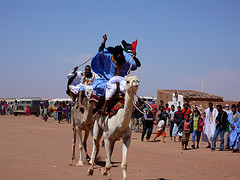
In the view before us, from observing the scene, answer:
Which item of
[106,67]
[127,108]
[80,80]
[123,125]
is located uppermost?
[106,67]

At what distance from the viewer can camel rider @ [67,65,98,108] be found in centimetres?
1161

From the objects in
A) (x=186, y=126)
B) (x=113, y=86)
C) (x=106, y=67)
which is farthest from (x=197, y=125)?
(x=113, y=86)

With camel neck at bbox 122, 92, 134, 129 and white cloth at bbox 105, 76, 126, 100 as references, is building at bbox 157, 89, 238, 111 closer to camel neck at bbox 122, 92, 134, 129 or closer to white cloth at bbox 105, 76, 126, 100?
white cloth at bbox 105, 76, 126, 100

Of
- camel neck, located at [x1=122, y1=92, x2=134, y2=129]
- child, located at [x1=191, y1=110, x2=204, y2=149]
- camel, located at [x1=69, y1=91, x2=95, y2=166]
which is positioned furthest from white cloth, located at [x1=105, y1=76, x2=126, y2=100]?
child, located at [x1=191, y1=110, x2=204, y2=149]

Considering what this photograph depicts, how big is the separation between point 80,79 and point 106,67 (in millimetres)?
2886

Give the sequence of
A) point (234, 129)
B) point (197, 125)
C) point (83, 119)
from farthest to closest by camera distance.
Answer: point (197, 125)
point (234, 129)
point (83, 119)

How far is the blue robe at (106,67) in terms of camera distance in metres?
9.05

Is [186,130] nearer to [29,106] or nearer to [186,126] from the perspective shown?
[186,126]

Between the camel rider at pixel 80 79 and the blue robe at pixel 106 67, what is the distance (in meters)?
2.17

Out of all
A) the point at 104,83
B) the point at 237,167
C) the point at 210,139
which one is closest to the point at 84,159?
the point at 104,83

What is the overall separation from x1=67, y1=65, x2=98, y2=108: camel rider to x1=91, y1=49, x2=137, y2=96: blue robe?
2169mm

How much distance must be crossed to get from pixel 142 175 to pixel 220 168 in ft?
→ 11.3

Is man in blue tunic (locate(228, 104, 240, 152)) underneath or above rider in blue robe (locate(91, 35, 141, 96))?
underneath

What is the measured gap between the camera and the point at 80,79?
12.0m
